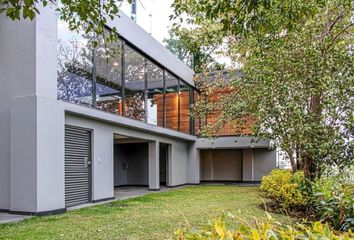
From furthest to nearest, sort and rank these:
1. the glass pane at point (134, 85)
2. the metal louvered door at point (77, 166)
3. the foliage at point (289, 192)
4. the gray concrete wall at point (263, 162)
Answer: the gray concrete wall at point (263, 162), the glass pane at point (134, 85), the metal louvered door at point (77, 166), the foliage at point (289, 192)

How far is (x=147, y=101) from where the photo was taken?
1316 cm

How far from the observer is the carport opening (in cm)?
1722

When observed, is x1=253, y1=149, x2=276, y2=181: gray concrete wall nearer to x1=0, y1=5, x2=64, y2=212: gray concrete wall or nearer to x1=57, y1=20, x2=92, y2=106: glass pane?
x1=57, y1=20, x2=92, y2=106: glass pane

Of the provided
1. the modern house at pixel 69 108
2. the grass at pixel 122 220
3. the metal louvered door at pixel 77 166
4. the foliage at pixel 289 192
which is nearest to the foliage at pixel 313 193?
the foliage at pixel 289 192

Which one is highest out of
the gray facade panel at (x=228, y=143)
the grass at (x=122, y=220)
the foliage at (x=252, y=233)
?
the gray facade panel at (x=228, y=143)

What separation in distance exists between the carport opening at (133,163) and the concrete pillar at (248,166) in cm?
488

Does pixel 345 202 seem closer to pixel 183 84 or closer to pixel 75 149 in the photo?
pixel 75 149

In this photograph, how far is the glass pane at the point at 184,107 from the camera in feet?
54.8

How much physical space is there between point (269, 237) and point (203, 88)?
1552 centimetres

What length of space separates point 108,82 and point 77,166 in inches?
109

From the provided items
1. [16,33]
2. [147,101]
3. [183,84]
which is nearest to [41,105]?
[16,33]

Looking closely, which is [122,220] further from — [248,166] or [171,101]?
[248,166]

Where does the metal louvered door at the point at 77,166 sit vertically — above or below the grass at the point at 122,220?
above

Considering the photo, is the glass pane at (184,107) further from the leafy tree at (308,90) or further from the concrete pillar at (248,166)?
the leafy tree at (308,90)
